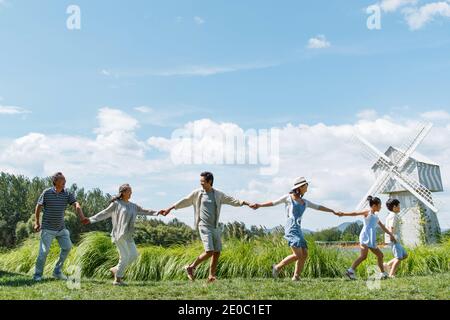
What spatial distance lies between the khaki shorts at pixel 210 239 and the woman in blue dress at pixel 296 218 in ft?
2.70

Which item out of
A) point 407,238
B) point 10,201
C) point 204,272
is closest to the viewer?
point 204,272

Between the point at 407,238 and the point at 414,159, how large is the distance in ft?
16.1

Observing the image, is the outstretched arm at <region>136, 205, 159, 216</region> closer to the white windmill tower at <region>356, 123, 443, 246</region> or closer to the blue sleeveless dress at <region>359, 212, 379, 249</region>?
the blue sleeveless dress at <region>359, 212, 379, 249</region>

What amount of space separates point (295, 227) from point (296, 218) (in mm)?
145

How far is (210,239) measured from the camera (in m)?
8.08

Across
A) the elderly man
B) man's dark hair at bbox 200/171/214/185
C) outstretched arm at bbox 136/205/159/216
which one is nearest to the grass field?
the elderly man

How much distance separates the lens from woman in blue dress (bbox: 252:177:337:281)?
332 inches

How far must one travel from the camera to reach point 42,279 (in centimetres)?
921

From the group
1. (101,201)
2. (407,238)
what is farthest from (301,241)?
(101,201)

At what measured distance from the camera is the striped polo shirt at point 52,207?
30.0 ft

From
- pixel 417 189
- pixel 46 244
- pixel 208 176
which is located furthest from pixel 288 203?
pixel 417 189

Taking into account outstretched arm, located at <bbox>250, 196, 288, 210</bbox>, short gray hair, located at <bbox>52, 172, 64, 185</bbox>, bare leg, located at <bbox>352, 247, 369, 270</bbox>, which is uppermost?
short gray hair, located at <bbox>52, 172, 64, 185</bbox>

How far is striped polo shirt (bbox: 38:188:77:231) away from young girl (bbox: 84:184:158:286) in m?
1.24
